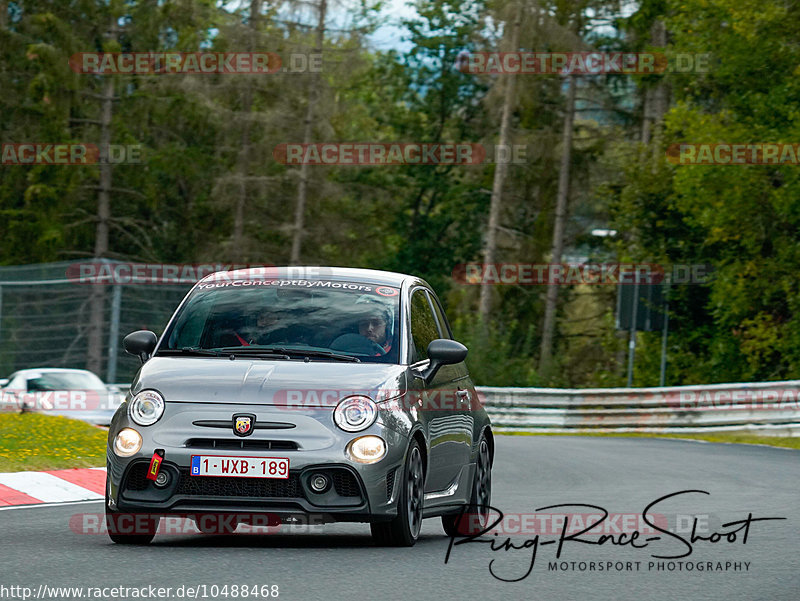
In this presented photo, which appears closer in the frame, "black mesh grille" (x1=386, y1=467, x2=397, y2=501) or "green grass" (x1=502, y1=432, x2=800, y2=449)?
"black mesh grille" (x1=386, y1=467, x2=397, y2=501)

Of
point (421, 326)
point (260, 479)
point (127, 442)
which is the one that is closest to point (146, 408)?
point (127, 442)

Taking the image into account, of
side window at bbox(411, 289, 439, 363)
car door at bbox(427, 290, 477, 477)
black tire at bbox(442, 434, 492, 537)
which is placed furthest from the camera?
black tire at bbox(442, 434, 492, 537)

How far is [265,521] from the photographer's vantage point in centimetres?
912

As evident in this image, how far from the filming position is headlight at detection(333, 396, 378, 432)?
8.95 metres

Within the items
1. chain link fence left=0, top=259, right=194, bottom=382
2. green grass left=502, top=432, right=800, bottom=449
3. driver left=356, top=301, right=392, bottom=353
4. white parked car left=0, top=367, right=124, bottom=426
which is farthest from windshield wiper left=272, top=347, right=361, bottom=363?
chain link fence left=0, top=259, right=194, bottom=382

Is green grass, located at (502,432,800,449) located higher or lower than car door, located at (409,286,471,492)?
lower

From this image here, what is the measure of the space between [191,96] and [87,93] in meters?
3.77

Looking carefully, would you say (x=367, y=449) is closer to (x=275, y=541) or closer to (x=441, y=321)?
(x=275, y=541)

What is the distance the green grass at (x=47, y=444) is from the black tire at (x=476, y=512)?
4.82 m

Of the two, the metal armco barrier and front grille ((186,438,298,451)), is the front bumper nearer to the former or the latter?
front grille ((186,438,298,451))

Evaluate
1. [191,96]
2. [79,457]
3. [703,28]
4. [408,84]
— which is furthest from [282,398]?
[408,84]

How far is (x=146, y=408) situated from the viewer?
9047 mm

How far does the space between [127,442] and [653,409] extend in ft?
83.3

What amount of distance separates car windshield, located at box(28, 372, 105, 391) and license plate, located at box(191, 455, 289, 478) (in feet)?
63.8
